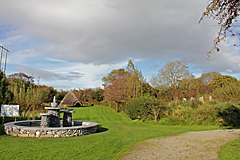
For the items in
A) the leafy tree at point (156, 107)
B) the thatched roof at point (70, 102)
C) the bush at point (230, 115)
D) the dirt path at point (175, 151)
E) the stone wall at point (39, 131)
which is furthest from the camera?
the thatched roof at point (70, 102)

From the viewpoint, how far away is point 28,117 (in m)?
15.6

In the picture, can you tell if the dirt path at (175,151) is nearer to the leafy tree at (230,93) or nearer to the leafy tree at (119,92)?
the leafy tree at (230,93)

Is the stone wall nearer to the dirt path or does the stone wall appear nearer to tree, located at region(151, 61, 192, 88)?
the dirt path

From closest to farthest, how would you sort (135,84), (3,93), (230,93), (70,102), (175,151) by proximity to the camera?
(175,151), (3,93), (230,93), (135,84), (70,102)

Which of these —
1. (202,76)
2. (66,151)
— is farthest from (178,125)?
(202,76)

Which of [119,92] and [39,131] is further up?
[119,92]

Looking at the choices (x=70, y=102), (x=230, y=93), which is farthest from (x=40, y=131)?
(x=70, y=102)

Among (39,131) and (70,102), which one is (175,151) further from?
(70,102)

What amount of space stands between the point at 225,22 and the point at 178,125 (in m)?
12.3

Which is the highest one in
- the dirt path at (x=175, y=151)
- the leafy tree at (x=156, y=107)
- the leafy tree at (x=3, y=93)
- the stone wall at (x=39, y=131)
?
the leafy tree at (x=3, y=93)

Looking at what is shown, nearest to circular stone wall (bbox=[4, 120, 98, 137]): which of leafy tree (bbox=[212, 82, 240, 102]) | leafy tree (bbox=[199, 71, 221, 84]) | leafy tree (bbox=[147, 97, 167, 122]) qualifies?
leafy tree (bbox=[147, 97, 167, 122])

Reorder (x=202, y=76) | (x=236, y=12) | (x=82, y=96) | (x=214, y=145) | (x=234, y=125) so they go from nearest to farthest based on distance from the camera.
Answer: (x=236, y=12) < (x=214, y=145) < (x=234, y=125) < (x=82, y=96) < (x=202, y=76)

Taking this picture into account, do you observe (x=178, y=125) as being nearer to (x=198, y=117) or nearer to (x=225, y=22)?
(x=198, y=117)

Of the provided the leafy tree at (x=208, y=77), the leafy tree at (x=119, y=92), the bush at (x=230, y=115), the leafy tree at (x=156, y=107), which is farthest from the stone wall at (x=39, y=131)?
the leafy tree at (x=208, y=77)
